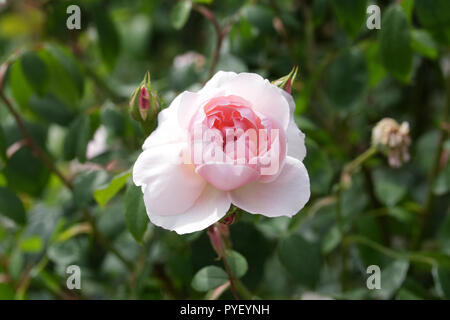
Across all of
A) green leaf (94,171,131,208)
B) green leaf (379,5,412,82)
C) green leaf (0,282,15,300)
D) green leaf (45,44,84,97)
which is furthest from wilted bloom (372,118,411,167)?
green leaf (0,282,15,300)

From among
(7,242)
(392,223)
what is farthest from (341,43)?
(7,242)

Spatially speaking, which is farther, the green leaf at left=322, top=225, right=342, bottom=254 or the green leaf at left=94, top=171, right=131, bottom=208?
the green leaf at left=322, top=225, right=342, bottom=254

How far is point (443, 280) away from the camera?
0.78 m

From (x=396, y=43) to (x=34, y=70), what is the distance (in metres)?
0.58

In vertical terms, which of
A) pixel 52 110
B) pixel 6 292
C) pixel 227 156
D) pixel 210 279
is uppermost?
pixel 227 156

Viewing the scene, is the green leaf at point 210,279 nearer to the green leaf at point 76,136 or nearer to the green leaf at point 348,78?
the green leaf at point 76,136

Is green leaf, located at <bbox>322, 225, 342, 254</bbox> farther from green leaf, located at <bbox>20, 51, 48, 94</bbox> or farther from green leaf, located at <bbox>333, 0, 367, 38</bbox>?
green leaf, located at <bbox>20, 51, 48, 94</bbox>

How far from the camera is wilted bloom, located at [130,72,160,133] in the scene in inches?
23.2

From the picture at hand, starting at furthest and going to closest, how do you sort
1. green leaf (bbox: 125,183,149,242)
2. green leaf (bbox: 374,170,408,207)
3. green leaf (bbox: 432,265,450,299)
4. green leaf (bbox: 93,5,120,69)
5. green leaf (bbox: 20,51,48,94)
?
green leaf (bbox: 93,5,120,69)
green leaf (bbox: 374,170,408,207)
green leaf (bbox: 20,51,48,94)
green leaf (bbox: 432,265,450,299)
green leaf (bbox: 125,183,149,242)

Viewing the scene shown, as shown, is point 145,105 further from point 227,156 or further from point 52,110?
point 52,110

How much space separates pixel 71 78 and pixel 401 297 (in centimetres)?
66

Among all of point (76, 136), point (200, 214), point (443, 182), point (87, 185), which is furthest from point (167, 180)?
point (443, 182)

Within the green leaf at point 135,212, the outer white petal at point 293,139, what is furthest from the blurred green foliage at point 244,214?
the outer white petal at point 293,139

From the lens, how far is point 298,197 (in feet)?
1.73
